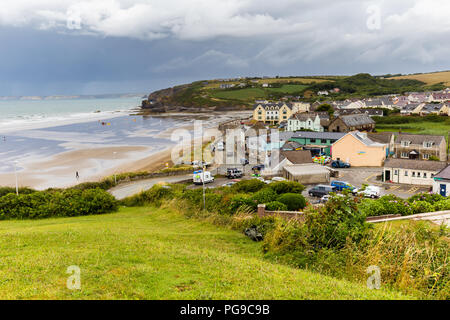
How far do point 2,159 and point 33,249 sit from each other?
164ft

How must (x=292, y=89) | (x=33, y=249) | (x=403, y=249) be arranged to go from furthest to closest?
(x=292, y=89) < (x=33, y=249) < (x=403, y=249)

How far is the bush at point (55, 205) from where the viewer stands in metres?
22.5

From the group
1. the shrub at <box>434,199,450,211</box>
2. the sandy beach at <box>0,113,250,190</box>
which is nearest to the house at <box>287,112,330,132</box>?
the sandy beach at <box>0,113,250,190</box>

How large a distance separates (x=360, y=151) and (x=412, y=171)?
10879 mm

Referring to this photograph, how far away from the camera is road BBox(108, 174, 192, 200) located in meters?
32.8

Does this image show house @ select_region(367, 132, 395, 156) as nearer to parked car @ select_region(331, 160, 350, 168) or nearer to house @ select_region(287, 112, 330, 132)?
parked car @ select_region(331, 160, 350, 168)

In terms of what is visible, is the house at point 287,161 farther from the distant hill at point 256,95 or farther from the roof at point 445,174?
the distant hill at point 256,95

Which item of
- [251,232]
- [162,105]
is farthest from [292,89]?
[251,232]

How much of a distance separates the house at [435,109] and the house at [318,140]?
181ft

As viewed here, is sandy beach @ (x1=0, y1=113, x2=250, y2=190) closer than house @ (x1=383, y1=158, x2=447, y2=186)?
No

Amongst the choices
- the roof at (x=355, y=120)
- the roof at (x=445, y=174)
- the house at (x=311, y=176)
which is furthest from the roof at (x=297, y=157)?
the roof at (x=355, y=120)
